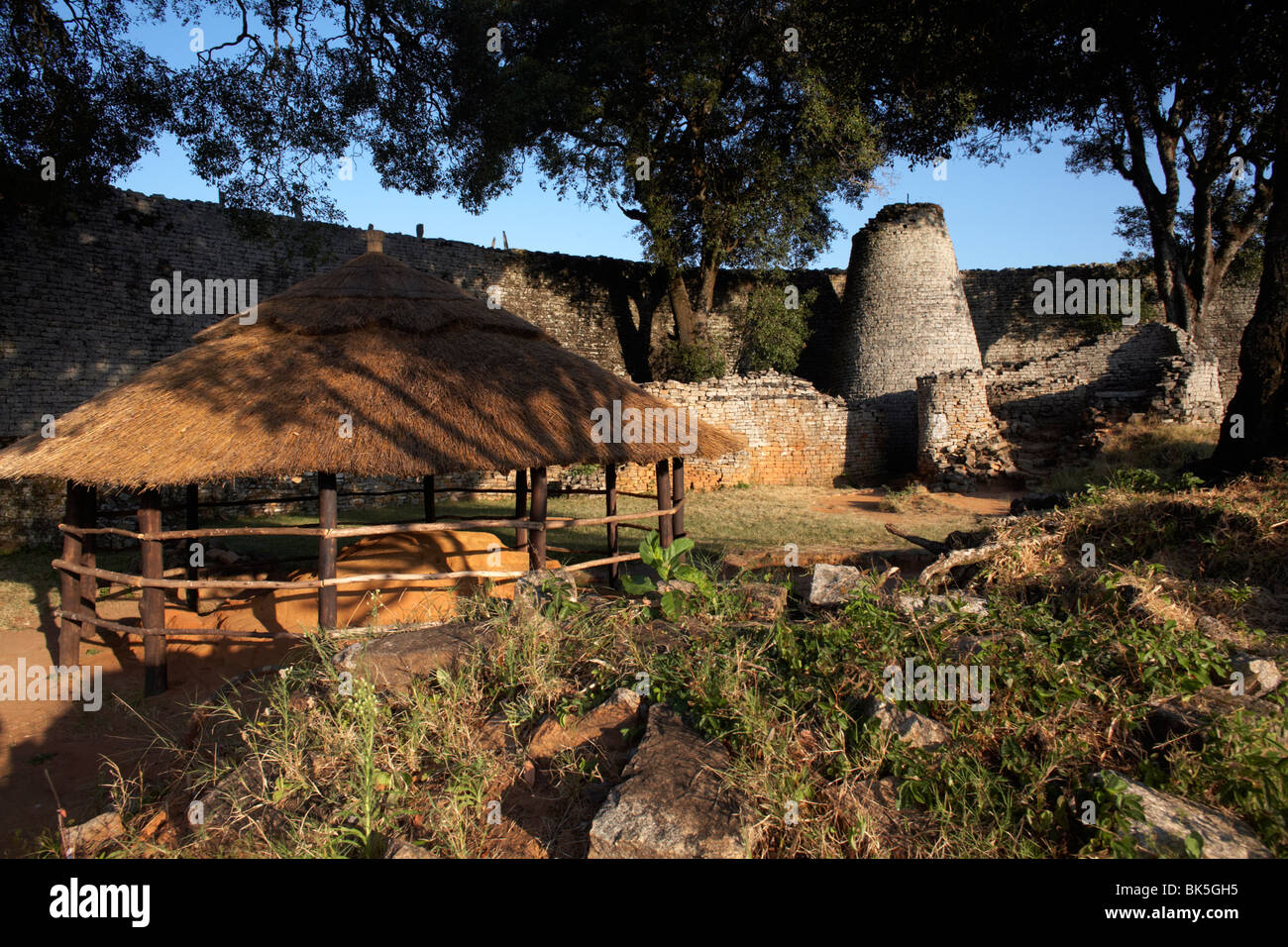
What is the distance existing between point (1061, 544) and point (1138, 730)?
3.16 meters

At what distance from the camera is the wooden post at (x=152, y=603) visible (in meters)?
6.28

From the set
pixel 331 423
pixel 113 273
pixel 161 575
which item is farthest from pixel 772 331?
pixel 161 575

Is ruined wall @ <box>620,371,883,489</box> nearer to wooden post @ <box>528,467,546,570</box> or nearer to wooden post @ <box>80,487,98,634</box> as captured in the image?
wooden post @ <box>528,467,546,570</box>

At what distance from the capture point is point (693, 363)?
892 inches

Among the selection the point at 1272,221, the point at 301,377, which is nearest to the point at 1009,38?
the point at 1272,221

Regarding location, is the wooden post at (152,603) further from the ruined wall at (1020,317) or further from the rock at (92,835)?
the ruined wall at (1020,317)

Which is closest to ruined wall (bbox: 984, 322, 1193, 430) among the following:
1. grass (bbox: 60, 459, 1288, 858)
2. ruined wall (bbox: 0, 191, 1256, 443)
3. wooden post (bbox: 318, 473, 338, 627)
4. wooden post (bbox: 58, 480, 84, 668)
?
ruined wall (bbox: 0, 191, 1256, 443)

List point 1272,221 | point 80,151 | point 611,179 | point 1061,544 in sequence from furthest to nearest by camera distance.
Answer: point 611,179 < point 80,151 < point 1272,221 < point 1061,544

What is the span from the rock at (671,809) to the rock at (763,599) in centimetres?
144

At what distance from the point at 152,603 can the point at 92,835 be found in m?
3.84

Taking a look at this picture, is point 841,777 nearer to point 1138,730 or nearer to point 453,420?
point 1138,730

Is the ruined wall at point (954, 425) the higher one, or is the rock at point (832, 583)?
the ruined wall at point (954, 425)

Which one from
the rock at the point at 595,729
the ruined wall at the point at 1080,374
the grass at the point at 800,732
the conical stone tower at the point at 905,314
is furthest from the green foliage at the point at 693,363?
the rock at the point at 595,729

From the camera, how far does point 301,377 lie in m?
6.75
